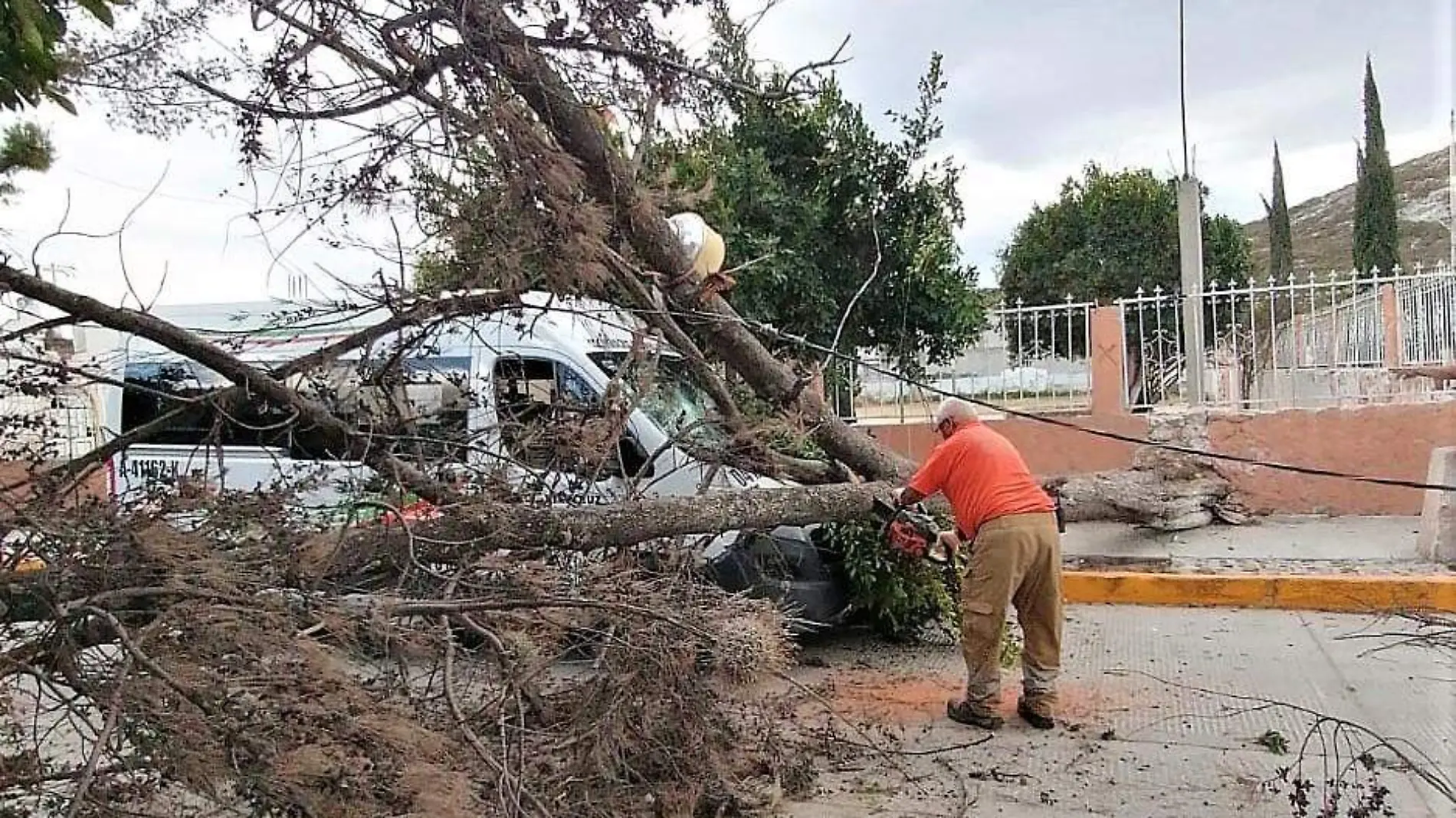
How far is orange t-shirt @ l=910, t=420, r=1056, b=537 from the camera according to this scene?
5.11 m

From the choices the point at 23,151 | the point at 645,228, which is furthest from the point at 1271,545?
the point at 23,151

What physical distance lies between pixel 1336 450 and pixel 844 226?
13.9 ft

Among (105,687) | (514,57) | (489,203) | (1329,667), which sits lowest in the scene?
(1329,667)

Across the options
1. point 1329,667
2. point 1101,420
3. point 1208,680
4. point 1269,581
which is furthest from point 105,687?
point 1101,420

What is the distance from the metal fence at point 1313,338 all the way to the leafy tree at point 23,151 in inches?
313

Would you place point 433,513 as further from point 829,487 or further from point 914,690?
point 914,690

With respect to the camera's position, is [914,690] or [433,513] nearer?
[433,513]

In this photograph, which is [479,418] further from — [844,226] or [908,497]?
[844,226]

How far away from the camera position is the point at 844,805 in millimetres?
4145

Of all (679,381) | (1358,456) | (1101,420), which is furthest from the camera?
(1101,420)

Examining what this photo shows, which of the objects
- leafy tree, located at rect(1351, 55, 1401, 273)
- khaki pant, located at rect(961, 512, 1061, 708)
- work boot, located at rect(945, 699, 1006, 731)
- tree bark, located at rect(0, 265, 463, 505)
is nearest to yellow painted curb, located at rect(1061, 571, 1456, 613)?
khaki pant, located at rect(961, 512, 1061, 708)

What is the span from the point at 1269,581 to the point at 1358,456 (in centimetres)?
247

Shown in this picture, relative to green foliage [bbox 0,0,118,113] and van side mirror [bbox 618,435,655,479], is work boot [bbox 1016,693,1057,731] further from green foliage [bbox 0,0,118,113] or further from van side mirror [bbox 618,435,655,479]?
green foliage [bbox 0,0,118,113]

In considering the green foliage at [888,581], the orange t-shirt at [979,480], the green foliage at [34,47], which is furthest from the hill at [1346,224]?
the green foliage at [34,47]
